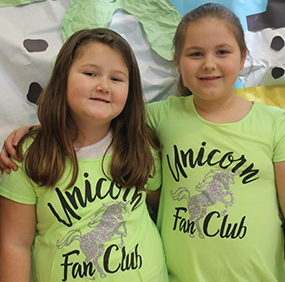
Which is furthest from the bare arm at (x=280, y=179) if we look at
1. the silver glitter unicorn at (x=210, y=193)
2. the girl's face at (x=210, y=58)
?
the girl's face at (x=210, y=58)

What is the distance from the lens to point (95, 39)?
88cm

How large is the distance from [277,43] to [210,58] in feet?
1.66

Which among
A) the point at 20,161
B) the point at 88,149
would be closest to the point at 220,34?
the point at 88,149

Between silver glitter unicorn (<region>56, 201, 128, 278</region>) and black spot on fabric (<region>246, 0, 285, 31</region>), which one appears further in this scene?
black spot on fabric (<region>246, 0, 285, 31</region>)

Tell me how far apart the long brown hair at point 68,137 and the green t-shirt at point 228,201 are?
14 centimetres

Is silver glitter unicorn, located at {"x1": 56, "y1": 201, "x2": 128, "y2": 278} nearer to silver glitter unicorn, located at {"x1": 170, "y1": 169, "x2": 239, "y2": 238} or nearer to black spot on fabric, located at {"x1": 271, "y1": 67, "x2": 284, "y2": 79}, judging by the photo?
silver glitter unicorn, located at {"x1": 170, "y1": 169, "x2": 239, "y2": 238}

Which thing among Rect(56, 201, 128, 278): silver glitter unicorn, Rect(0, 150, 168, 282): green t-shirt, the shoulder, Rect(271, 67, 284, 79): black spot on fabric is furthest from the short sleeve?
Rect(271, 67, 284, 79): black spot on fabric

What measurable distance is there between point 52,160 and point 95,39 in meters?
0.42

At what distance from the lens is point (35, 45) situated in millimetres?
1107

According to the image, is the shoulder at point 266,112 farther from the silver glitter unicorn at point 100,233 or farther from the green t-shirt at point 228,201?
the silver glitter unicorn at point 100,233

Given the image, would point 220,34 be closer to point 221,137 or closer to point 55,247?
point 221,137

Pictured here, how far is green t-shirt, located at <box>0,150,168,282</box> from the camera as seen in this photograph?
2.72 ft

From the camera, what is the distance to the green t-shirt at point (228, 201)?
893 millimetres

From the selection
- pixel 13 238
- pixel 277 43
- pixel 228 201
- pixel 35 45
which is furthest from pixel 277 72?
pixel 13 238
